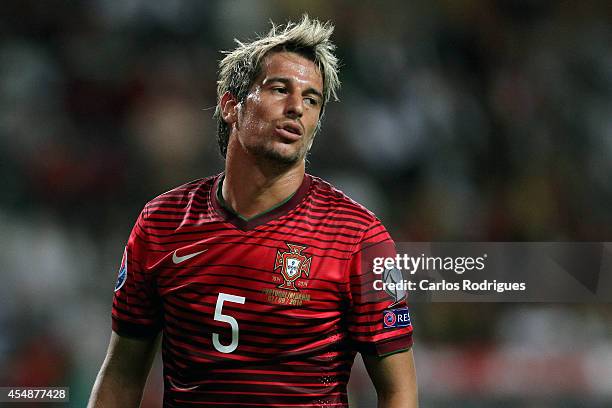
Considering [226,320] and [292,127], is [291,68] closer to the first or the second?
[292,127]

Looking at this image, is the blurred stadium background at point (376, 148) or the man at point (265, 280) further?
the blurred stadium background at point (376, 148)

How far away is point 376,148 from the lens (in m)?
A: 4.09

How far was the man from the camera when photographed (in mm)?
1952

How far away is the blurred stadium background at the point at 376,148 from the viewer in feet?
11.8

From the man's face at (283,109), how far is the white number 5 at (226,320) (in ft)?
1.22

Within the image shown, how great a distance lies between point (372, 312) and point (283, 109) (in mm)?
568

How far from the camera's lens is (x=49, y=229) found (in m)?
3.77

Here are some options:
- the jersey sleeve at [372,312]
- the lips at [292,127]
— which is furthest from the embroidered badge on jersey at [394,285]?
the lips at [292,127]

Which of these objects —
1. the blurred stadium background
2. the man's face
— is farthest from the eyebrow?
the blurred stadium background

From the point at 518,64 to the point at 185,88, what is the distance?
179 centimetres

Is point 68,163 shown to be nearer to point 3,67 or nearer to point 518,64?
point 3,67

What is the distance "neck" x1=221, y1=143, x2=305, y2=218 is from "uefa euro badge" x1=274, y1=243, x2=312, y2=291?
0.14 metres

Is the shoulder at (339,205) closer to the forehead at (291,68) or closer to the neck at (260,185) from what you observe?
the neck at (260,185)

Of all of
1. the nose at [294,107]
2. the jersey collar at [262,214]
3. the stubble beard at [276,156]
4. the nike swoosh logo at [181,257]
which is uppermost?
the nose at [294,107]
